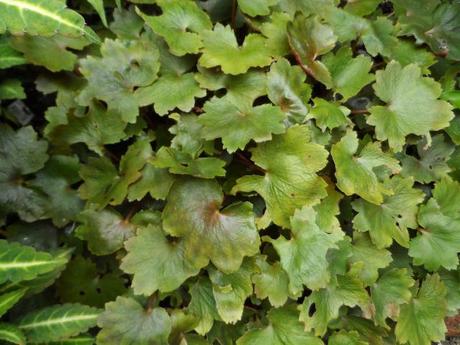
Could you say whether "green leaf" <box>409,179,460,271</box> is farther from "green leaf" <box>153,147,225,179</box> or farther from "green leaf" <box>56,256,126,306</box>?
"green leaf" <box>56,256,126,306</box>

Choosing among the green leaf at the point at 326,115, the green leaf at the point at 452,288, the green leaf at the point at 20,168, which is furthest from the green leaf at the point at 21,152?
the green leaf at the point at 452,288

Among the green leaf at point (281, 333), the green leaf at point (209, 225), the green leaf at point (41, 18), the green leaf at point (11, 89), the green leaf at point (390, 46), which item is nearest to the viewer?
the green leaf at point (41, 18)

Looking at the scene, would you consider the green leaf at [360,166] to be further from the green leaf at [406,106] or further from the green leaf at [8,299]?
the green leaf at [8,299]

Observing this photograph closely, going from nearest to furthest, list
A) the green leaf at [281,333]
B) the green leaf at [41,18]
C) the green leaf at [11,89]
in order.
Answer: the green leaf at [41,18] → the green leaf at [281,333] → the green leaf at [11,89]

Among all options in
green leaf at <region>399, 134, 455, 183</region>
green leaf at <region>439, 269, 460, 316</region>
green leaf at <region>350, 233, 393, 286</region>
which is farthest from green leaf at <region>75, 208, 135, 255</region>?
green leaf at <region>439, 269, 460, 316</region>

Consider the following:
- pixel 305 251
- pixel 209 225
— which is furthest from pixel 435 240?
pixel 209 225

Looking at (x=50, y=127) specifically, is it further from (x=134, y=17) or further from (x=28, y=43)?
(x=134, y=17)
